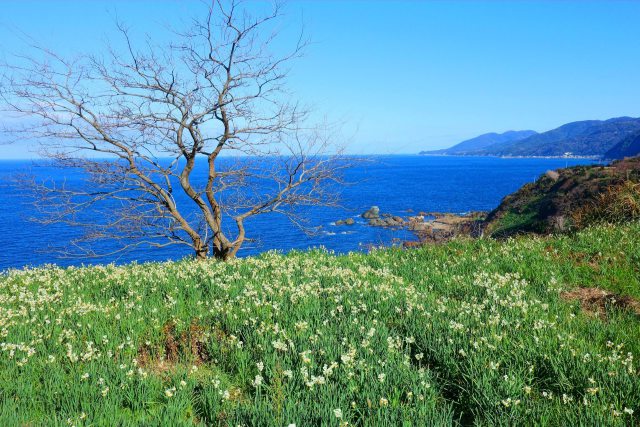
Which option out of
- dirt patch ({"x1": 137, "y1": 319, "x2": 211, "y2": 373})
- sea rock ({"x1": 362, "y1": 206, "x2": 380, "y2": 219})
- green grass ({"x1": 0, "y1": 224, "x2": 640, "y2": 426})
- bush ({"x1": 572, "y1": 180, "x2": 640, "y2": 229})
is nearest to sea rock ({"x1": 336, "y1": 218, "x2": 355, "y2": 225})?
sea rock ({"x1": 362, "y1": 206, "x2": 380, "y2": 219})

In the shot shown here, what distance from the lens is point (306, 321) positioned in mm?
5969

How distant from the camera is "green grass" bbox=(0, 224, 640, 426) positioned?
401 cm

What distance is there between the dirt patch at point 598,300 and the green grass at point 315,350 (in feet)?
1.03

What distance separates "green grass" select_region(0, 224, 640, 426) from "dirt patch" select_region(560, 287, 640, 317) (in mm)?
314

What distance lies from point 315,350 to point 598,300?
5.55m

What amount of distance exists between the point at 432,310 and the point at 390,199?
276 ft

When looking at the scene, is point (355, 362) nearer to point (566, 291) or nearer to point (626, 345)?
point (626, 345)

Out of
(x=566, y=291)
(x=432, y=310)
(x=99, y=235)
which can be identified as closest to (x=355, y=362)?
(x=432, y=310)

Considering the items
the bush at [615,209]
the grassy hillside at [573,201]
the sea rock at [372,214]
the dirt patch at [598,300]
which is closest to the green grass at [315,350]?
the dirt patch at [598,300]

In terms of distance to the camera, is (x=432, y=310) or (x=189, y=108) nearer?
(x=432, y=310)

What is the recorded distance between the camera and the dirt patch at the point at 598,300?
7.21 m

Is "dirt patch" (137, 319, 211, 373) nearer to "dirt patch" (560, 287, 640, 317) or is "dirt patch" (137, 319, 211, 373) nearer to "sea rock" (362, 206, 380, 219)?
"dirt patch" (560, 287, 640, 317)

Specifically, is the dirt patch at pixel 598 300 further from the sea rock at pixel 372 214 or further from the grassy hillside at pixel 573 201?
the sea rock at pixel 372 214

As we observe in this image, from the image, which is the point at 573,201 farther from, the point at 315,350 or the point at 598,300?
the point at 315,350
